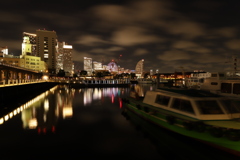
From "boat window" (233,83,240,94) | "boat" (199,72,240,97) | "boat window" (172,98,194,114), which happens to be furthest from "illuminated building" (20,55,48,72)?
"boat window" (233,83,240,94)

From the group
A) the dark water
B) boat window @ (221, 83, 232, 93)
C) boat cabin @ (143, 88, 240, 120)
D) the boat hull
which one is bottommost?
the dark water

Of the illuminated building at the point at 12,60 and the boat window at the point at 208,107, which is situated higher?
the illuminated building at the point at 12,60

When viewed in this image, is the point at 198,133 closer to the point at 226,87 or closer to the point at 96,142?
the point at 96,142

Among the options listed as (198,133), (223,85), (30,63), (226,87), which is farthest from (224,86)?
(30,63)

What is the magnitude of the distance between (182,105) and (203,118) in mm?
2002

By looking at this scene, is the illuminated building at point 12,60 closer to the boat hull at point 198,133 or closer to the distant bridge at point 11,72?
the distant bridge at point 11,72

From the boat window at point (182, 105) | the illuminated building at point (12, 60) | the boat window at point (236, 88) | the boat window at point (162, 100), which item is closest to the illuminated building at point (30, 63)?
the illuminated building at point (12, 60)

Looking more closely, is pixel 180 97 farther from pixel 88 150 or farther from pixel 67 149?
pixel 67 149

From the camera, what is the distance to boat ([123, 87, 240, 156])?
31.4ft

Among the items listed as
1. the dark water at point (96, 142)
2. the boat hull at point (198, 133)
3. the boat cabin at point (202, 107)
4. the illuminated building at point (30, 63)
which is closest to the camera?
the boat hull at point (198, 133)

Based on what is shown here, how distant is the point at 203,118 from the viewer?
35.9 ft

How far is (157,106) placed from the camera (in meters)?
15.4

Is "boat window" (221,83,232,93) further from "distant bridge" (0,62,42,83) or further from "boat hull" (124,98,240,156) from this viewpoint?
"distant bridge" (0,62,42,83)

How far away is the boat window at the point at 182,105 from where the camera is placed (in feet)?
39.8
